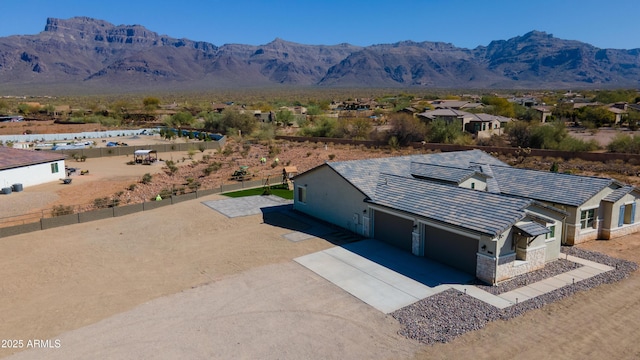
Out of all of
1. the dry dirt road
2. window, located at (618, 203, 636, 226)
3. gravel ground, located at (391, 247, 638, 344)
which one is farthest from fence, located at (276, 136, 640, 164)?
gravel ground, located at (391, 247, 638, 344)

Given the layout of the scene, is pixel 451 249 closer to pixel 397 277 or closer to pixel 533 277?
pixel 397 277

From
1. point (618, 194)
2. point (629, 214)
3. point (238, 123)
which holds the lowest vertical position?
point (629, 214)

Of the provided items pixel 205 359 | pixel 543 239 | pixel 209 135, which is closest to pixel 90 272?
pixel 205 359

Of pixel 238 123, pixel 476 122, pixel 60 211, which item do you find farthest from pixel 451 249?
pixel 238 123

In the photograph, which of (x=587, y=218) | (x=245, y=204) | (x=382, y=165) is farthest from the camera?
(x=245, y=204)

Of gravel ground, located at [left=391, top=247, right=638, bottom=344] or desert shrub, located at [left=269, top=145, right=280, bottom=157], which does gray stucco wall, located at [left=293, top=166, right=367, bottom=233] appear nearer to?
gravel ground, located at [left=391, top=247, right=638, bottom=344]

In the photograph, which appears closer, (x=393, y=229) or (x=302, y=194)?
(x=393, y=229)

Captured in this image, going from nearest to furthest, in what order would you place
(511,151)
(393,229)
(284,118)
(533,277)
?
(533,277), (393,229), (511,151), (284,118)
